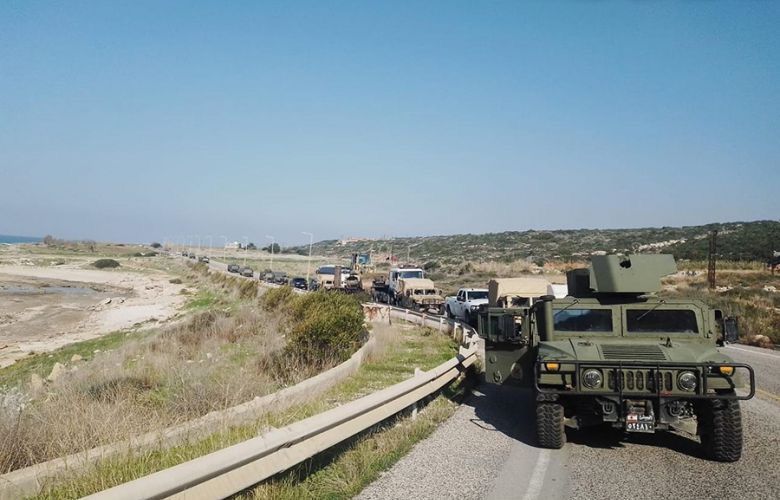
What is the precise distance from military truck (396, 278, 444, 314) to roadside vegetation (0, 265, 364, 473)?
8750 mm

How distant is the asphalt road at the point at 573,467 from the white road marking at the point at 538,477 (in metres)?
0.01

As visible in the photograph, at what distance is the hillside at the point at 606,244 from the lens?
7038 centimetres

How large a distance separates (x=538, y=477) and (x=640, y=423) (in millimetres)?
1567

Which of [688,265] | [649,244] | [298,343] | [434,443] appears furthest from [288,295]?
[649,244]

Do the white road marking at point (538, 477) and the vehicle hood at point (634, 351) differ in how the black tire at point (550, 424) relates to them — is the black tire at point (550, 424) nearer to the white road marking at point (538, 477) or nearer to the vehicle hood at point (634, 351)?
the white road marking at point (538, 477)

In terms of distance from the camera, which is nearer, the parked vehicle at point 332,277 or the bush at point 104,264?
the parked vehicle at point 332,277

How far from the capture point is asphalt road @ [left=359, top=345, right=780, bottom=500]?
19.8ft

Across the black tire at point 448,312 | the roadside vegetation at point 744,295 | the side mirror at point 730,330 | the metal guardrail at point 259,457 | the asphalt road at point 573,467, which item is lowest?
the black tire at point 448,312

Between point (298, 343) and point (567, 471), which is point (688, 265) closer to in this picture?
point (298, 343)

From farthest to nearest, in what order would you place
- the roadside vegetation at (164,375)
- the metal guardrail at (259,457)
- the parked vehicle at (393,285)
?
the parked vehicle at (393,285)
the roadside vegetation at (164,375)
the metal guardrail at (259,457)

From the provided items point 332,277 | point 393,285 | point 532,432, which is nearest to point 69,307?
point 332,277

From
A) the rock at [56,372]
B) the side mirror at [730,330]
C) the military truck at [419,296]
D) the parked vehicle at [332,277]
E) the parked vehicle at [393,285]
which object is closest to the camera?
the side mirror at [730,330]

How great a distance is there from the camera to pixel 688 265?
187ft

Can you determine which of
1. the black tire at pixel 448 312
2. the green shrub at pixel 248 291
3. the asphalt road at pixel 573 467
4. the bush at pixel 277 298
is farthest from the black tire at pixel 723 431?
the green shrub at pixel 248 291
